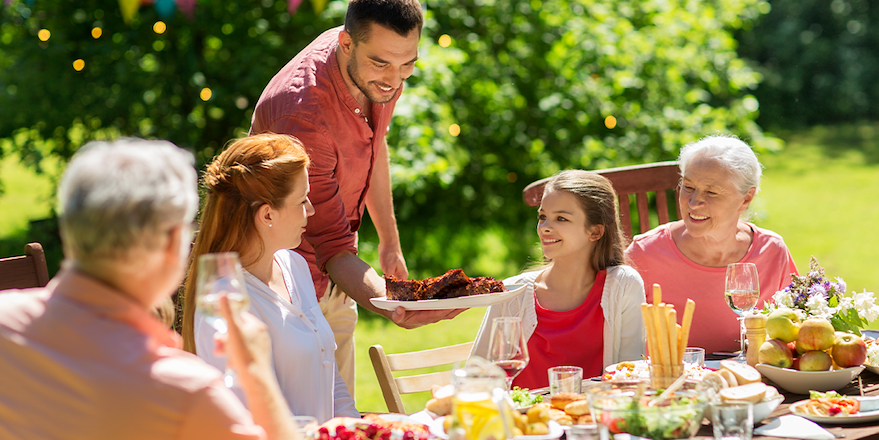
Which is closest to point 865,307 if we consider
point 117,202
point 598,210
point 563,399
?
point 598,210

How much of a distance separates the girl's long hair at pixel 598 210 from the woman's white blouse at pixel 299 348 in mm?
1225

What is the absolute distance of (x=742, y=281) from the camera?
2.69 meters

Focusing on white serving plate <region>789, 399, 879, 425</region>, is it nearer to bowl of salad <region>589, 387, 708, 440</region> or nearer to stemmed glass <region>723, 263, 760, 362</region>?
bowl of salad <region>589, 387, 708, 440</region>

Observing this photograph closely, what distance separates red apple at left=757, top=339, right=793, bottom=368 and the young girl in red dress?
2.21 ft

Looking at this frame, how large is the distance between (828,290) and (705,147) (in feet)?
3.30

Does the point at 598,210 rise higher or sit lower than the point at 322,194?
lower

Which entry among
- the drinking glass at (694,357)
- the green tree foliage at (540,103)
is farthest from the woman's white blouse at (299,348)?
the green tree foliage at (540,103)

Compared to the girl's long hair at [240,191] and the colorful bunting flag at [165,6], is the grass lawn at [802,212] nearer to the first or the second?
the colorful bunting flag at [165,6]

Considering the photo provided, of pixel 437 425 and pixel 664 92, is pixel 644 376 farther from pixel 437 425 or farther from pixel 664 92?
pixel 664 92

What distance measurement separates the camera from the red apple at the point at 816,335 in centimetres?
240

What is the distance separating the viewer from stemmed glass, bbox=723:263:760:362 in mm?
2676

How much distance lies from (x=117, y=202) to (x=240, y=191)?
1.26 m

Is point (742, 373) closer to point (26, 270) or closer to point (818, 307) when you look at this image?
point (818, 307)

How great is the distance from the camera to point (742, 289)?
268cm
